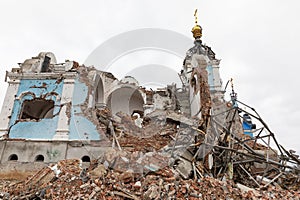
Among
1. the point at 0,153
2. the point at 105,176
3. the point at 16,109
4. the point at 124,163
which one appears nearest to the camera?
the point at 105,176

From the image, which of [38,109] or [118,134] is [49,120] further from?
[38,109]

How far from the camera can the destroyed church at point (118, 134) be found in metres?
7.28

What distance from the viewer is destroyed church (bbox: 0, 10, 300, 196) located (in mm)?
7277

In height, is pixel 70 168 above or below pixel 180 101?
below

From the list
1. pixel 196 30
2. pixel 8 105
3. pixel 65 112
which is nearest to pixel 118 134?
pixel 65 112

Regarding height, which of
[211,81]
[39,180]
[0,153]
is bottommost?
[39,180]

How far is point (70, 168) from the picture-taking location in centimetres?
696

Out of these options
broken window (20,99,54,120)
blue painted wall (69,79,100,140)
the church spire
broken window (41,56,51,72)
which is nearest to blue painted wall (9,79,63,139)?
blue painted wall (69,79,100,140)

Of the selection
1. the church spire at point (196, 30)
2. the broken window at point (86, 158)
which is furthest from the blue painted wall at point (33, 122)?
the church spire at point (196, 30)

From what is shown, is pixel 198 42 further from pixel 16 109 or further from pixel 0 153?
pixel 0 153

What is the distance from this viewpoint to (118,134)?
31.8 feet

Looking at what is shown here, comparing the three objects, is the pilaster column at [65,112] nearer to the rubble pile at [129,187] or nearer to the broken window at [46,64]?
the broken window at [46,64]

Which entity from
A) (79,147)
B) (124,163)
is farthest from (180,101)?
(124,163)

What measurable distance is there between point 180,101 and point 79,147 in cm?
706
